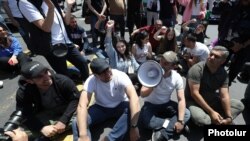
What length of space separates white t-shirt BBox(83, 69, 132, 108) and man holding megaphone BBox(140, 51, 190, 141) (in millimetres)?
320

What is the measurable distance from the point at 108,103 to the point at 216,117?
5.21ft

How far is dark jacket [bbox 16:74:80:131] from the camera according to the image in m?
3.69

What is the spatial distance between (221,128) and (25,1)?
10.3 ft

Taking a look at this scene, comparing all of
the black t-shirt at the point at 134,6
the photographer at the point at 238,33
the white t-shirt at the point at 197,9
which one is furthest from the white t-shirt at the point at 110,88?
the white t-shirt at the point at 197,9

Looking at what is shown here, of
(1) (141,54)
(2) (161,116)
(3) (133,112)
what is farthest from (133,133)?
(1) (141,54)

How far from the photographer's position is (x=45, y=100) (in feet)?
12.7

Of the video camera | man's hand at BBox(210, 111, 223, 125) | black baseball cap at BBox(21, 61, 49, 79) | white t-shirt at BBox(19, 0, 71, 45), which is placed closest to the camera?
black baseball cap at BBox(21, 61, 49, 79)

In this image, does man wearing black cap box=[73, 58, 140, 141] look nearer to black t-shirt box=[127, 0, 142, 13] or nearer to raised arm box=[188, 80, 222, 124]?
raised arm box=[188, 80, 222, 124]

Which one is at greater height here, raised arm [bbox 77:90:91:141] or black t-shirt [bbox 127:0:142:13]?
black t-shirt [bbox 127:0:142:13]

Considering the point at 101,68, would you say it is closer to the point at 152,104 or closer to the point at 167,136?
the point at 152,104

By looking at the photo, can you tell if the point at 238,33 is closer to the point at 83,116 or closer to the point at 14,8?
the point at 83,116

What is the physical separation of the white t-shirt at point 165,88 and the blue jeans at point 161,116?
0.09 metres

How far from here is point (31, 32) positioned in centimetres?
382

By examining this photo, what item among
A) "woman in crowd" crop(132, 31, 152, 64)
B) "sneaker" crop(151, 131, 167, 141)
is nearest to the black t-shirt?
"woman in crowd" crop(132, 31, 152, 64)
